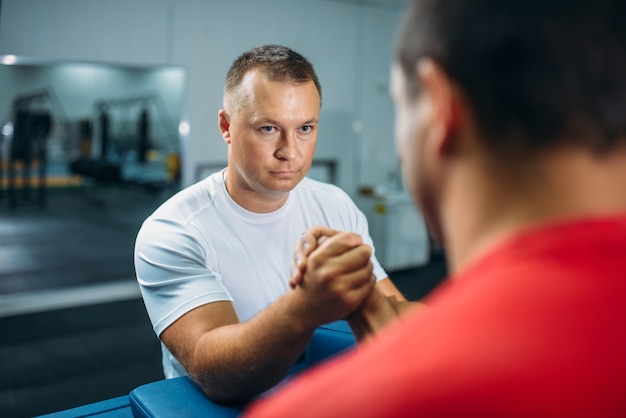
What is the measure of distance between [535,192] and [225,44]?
4122 millimetres

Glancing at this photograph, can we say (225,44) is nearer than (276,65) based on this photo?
No

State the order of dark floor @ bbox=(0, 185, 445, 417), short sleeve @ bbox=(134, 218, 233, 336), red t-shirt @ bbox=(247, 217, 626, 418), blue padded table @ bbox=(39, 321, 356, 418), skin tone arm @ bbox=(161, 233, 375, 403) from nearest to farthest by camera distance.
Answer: red t-shirt @ bbox=(247, 217, 626, 418)
skin tone arm @ bbox=(161, 233, 375, 403)
blue padded table @ bbox=(39, 321, 356, 418)
short sleeve @ bbox=(134, 218, 233, 336)
dark floor @ bbox=(0, 185, 445, 417)

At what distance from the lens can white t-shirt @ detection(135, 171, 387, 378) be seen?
1198mm

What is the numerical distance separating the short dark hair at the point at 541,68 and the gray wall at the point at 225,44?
3814 millimetres

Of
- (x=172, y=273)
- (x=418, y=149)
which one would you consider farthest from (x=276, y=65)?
(x=418, y=149)

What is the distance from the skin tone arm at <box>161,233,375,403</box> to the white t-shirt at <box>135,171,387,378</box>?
0.05 metres

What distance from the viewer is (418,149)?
495 millimetres

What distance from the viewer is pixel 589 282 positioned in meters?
0.39

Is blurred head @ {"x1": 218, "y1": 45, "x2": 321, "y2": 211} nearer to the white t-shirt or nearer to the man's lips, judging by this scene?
the man's lips

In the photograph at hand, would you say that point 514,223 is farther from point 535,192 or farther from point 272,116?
point 272,116

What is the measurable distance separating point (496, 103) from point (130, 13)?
13.0 ft

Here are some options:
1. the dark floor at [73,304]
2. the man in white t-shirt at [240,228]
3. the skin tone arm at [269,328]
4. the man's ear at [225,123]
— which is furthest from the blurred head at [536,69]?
the dark floor at [73,304]

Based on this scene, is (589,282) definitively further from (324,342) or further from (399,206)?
(399,206)

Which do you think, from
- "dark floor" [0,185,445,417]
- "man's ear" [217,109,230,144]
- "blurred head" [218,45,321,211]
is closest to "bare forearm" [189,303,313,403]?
"blurred head" [218,45,321,211]
